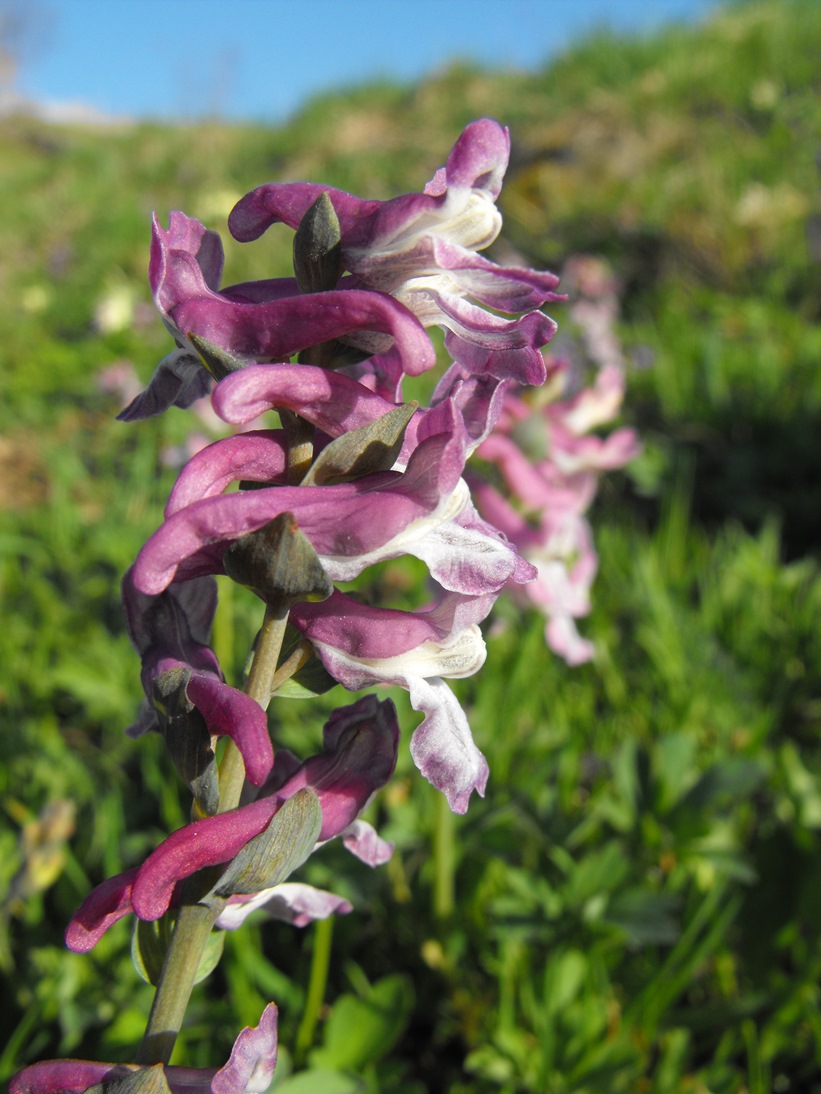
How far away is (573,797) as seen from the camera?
1.88 metres

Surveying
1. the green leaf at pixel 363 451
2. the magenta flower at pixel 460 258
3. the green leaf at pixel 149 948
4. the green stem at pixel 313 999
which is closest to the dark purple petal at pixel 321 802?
the green leaf at pixel 149 948

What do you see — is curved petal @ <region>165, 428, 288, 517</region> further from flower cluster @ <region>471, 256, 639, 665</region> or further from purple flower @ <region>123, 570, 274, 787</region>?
flower cluster @ <region>471, 256, 639, 665</region>

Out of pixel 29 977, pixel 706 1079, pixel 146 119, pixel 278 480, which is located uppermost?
pixel 146 119

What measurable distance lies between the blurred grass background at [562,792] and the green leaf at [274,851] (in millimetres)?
537

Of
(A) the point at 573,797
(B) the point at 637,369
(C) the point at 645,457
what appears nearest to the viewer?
(A) the point at 573,797

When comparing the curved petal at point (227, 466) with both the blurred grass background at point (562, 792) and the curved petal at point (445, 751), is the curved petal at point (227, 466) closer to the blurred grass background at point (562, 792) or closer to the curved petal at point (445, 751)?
the curved petal at point (445, 751)

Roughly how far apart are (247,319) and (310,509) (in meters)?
0.16

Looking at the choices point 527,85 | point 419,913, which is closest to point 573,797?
point 419,913

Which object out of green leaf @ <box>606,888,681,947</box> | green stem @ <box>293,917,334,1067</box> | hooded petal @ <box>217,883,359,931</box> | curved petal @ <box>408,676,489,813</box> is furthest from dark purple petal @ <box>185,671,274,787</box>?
green leaf @ <box>606,888,681,947</box>

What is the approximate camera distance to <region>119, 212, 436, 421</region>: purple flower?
622mm

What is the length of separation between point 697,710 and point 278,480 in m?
1.69

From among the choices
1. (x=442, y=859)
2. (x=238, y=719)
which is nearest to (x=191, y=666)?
(x=238, y=719)

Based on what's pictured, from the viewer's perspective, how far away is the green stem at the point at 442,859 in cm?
152

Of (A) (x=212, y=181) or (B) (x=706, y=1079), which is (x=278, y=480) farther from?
(A) (x=212, y=181)
